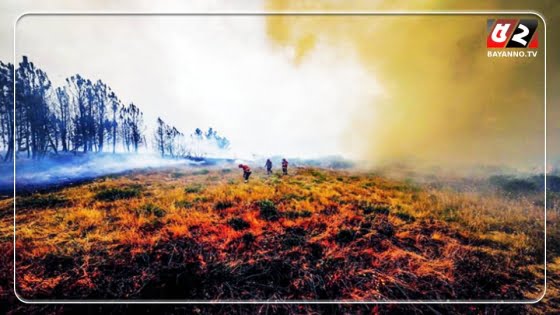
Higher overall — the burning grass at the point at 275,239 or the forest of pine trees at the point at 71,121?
the forest of pine trees at the point at 71,121

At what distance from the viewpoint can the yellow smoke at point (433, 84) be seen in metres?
1.86

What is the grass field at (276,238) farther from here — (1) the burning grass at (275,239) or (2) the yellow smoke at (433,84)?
(2) the yellow smoke at (433,84)

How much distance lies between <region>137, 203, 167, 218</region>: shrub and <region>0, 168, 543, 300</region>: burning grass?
0.03 ft

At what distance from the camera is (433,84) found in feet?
6.27

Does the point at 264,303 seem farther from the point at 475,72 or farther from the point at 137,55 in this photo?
the point at 475,72

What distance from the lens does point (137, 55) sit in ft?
6.46

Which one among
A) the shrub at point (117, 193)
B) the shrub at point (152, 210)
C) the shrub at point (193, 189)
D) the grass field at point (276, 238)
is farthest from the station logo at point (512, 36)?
the shrub at point (117, 193)

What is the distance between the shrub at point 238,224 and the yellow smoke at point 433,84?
1285 mm

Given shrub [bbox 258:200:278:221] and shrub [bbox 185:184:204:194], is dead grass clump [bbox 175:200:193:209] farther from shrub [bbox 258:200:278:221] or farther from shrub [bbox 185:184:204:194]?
shrub [bbox 258:200:278:221]

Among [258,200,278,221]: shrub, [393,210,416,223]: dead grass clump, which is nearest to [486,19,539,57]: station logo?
[393,210,416,223]: dead grass clump

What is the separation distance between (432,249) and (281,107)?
2015 millimetres

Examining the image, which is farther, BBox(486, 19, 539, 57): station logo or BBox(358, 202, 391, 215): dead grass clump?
BBox(358, 202, 391, 215): dead grass clump

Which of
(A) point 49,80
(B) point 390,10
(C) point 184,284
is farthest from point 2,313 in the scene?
(B) point 390,10

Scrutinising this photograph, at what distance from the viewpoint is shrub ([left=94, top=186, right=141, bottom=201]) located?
203 cm
